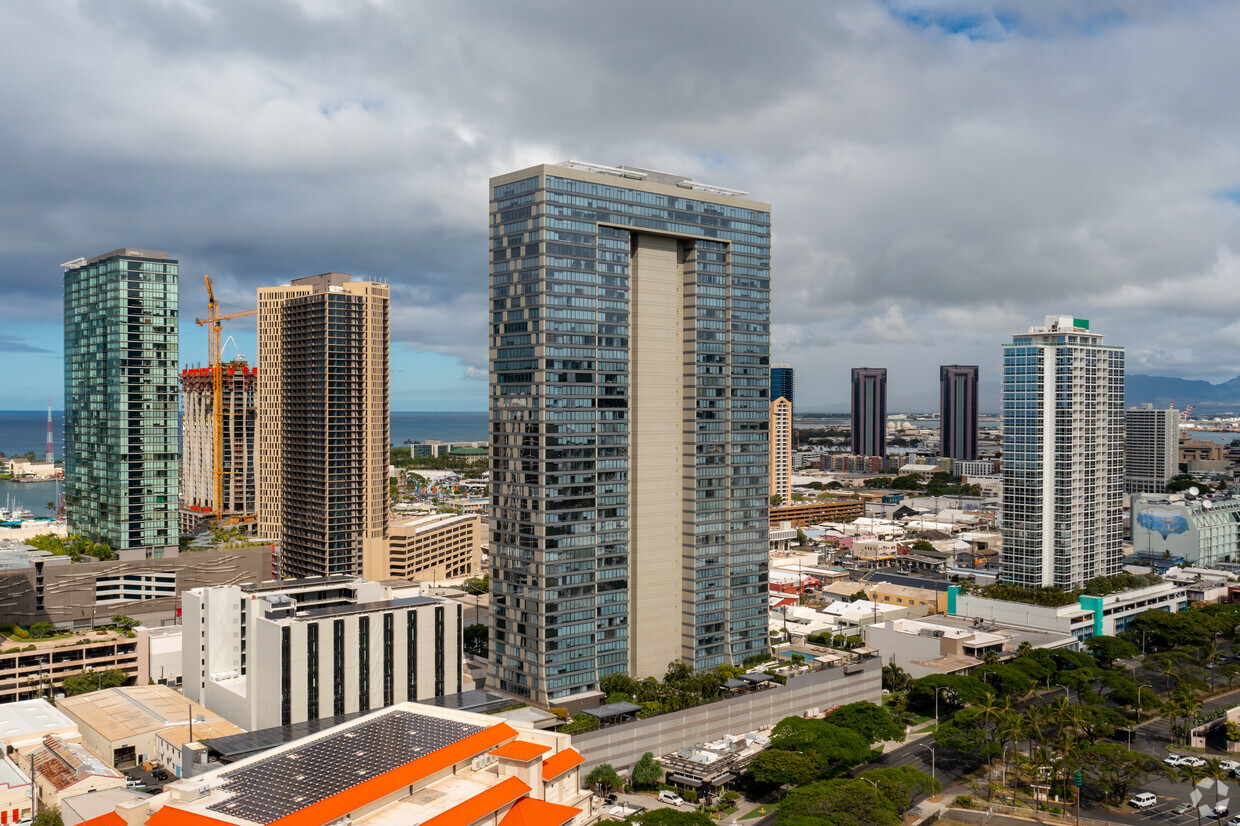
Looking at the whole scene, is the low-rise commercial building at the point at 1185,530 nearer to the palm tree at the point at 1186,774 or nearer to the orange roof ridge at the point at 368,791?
the palm tree at the point at 1186,774

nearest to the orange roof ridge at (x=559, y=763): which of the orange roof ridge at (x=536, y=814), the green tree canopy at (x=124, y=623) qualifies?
the orange roof ridge at (x=536, y=814)

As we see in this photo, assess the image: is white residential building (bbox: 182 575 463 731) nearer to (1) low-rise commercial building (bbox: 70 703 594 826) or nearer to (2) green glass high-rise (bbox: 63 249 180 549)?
(1) low-rise commercial building (bbox: 70 703 594 826)

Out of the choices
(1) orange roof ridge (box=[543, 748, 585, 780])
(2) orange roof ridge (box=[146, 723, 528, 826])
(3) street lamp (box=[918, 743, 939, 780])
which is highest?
(2) orange roof ridge (box=[146, 723, 528, 826])

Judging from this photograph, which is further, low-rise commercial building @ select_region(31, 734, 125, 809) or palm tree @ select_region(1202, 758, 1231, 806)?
palm tree @ select_region(1202, 758, 1231, 806)

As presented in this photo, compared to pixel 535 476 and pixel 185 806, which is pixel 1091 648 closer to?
pixel 535 476

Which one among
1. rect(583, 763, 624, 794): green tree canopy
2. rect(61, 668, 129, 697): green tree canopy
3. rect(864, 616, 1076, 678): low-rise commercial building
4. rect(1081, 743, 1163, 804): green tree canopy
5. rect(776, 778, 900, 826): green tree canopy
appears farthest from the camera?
rect(864, 616, 1076, 678): low-rise commercial building

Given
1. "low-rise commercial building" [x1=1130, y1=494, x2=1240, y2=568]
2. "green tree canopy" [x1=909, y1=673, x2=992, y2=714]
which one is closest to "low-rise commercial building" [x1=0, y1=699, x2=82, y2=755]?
"green tree canopy" [x1=909, y1=673, x2=992, y2=714]
